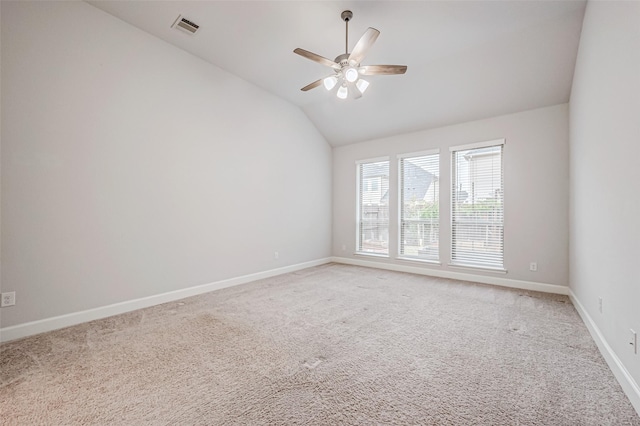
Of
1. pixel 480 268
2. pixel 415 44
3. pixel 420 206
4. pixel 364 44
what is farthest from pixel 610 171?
pixel 420 206

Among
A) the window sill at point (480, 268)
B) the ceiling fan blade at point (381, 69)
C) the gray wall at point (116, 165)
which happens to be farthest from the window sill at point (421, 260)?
the ceiling fan blade at point (381, 69)

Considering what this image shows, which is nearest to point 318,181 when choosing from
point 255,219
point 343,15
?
point 255,219

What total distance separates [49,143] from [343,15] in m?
3.19

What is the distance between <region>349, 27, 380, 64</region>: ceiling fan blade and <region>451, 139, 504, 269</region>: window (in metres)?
2.88

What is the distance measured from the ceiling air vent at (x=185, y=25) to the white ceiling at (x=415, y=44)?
69 millimetres

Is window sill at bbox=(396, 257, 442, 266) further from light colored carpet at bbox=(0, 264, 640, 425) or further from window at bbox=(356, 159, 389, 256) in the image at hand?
light colored carpet at bbox=(0, 264, 640, 425)

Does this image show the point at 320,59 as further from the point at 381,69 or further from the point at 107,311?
the point at 107,311

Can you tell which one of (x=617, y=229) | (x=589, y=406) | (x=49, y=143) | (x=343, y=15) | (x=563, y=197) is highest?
(x=343, y=15)

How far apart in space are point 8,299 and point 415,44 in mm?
4970

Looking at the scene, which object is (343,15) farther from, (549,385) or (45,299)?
(45,299)

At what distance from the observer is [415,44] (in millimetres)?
3438

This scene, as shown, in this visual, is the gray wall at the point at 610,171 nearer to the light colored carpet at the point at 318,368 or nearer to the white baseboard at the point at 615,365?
the white baseboard at the point at 615,365

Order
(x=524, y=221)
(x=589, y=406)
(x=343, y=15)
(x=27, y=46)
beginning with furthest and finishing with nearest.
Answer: (x=524, y=221) → (x=343, y=15) → (x=27, y=46) → (x=589, y=406)

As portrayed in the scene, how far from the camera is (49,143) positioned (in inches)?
105
